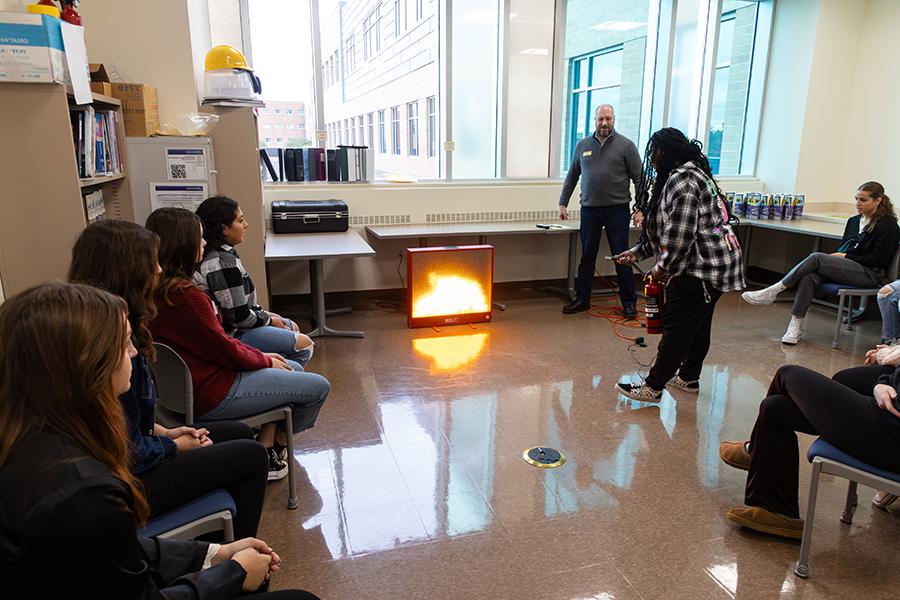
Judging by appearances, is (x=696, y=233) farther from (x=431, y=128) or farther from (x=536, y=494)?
(x=431, y=128)

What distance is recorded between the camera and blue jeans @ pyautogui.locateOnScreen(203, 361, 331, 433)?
7.16ft

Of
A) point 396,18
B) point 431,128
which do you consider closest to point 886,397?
point 431,128

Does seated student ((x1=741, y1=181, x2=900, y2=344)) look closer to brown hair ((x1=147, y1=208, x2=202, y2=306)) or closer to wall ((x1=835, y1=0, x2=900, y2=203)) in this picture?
wall ((x1=835, y1=0, x2=900, y2=203))

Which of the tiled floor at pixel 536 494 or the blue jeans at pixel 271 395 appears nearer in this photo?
the tiled floor at pixel 536 494

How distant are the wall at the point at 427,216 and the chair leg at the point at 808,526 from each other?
4050 millimetres

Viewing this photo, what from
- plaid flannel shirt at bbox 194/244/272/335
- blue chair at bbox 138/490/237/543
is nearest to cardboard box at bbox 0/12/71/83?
plaid flannel shirt at bbox 194/244/272/335

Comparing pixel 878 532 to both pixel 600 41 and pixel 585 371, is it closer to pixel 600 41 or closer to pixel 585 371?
pixel 585 371

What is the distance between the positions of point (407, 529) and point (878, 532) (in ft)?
5.86

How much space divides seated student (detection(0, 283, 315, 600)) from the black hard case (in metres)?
3.84

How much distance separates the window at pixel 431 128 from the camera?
5.89 meters

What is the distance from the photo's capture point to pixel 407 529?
2291 mm

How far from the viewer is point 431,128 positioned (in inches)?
234

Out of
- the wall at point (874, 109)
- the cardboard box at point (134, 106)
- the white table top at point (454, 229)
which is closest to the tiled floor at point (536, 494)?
the white table top at point (454, 229)

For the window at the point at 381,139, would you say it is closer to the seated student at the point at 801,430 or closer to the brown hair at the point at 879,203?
the brown hair at the point at 879,203
